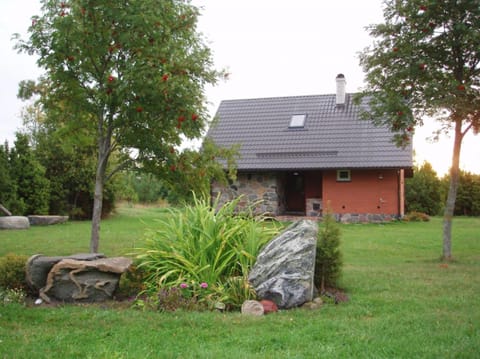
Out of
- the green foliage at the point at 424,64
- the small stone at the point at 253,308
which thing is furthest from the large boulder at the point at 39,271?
the green foliage at the point at 424,64

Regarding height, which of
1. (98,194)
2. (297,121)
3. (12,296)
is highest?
(297,121)

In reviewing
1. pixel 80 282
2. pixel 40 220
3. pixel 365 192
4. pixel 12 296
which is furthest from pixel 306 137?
pixel 12 296

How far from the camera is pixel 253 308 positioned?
18.5ft

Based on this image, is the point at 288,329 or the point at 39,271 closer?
the point at 288,329

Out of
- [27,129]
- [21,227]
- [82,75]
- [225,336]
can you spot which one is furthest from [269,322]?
[27,129]

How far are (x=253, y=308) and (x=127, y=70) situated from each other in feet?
15.1

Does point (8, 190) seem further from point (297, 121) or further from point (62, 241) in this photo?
point (297, 121)

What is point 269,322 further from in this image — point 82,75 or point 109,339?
point 82,75

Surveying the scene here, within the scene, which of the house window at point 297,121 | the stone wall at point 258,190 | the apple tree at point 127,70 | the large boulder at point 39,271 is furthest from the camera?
the house window at point 297,121

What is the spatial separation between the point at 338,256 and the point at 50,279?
3.88 m

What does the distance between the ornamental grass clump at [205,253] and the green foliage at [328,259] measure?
82 centimetres

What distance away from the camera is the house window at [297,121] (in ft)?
72.9

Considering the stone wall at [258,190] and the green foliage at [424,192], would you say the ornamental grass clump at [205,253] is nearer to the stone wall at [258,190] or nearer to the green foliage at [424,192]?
the stone wall at [258,190]

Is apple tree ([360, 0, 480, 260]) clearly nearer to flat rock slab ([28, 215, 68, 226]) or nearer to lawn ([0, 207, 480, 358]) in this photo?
lawn ([0, 207, 480, 358])
